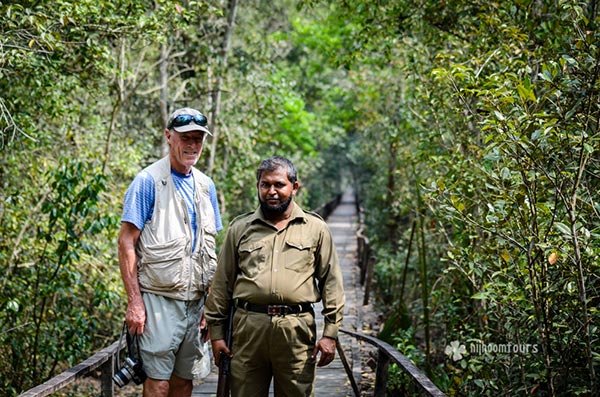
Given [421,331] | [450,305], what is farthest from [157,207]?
[421,331]

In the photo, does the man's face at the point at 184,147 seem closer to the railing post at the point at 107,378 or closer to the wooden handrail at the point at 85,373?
the wooden handrail at the point at 85,373

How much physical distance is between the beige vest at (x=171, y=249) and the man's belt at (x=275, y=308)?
345 millimetres

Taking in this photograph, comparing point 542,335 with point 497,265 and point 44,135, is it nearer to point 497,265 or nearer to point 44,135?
point 497,265

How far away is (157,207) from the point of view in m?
3.75

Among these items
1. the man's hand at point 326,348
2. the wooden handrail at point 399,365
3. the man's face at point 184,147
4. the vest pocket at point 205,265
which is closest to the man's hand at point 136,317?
the vest pocket at point 205,265

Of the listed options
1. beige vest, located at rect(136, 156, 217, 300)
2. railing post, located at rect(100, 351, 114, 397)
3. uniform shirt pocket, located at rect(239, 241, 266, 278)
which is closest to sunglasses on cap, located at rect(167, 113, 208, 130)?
beige vest, located at rect(136, 156, 217, 300)

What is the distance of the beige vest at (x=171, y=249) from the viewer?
370 centimetres

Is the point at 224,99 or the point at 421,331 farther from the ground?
the point at 224,99

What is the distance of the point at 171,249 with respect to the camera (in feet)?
12.2

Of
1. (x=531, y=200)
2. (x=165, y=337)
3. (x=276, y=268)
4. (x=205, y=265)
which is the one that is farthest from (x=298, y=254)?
(x=531, y=200)

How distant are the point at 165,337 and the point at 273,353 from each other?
0.63m

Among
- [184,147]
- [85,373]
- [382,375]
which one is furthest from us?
[382,375]

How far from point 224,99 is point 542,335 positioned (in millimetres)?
12110

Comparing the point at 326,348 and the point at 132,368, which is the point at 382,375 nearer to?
the point at 326,348
